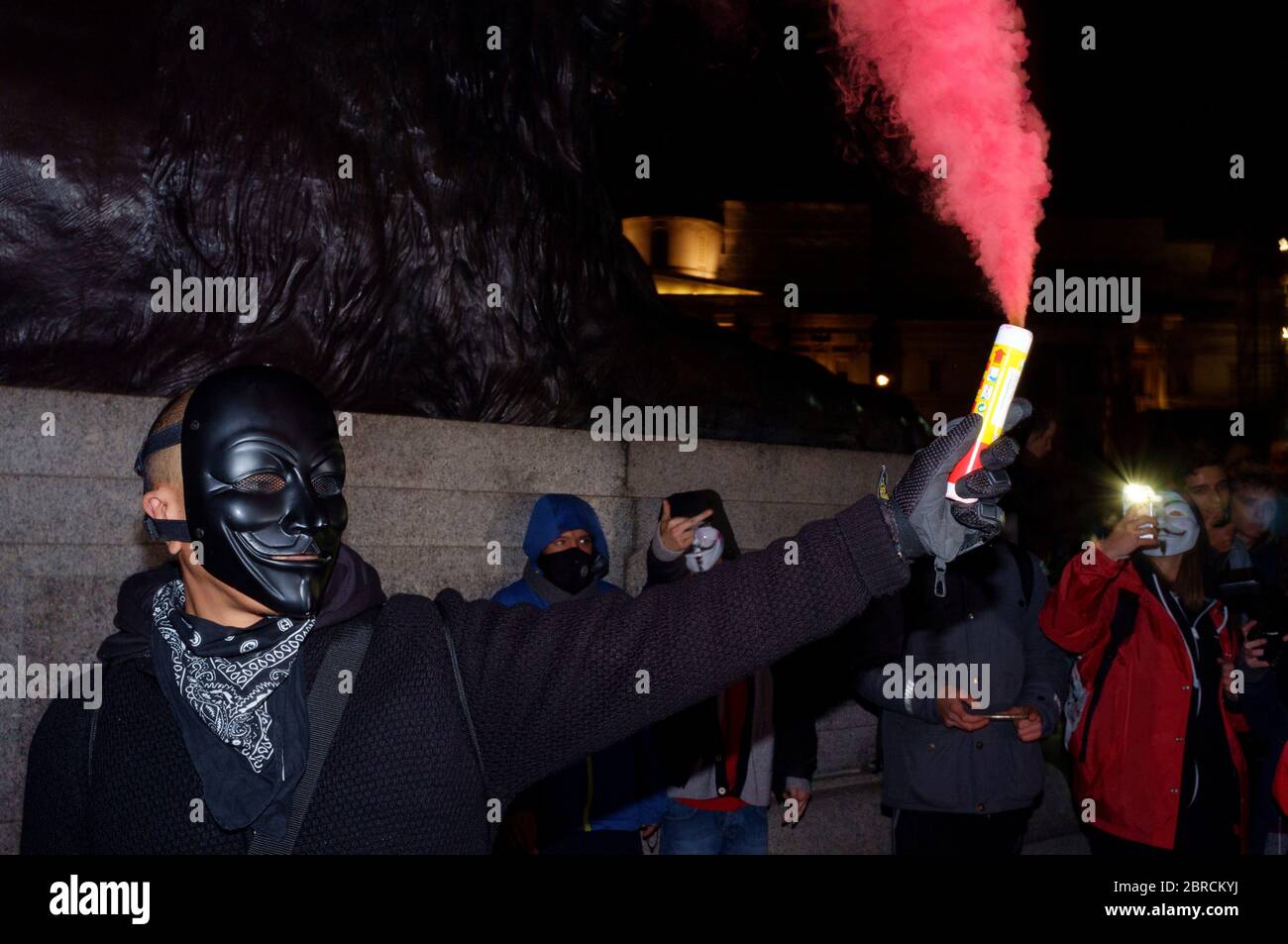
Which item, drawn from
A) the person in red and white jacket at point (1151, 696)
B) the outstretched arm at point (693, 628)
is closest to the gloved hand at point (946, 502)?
the outstretched arm at point (693, 628)

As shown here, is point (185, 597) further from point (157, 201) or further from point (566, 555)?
point (157, 201)

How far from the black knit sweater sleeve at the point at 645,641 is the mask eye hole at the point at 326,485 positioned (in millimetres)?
365

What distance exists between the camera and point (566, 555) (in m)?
4.98

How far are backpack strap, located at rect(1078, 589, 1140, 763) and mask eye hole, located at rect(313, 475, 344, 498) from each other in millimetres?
3443

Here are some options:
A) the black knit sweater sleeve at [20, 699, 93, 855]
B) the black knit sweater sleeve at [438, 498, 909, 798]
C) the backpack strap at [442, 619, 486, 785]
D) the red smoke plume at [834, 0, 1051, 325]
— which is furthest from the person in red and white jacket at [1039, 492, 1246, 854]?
the black knit sweater sleeve at [20, 699, 93, 855]

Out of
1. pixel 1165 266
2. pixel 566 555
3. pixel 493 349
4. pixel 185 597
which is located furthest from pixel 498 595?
pixel 1165 266

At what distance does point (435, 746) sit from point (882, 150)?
13.6 feet

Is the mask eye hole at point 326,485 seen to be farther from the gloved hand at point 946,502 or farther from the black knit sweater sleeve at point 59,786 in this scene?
the gloved hand at point 946,502

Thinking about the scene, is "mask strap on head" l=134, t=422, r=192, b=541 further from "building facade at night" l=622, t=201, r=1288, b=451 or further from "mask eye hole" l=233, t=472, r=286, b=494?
"building facade at night" l=622, t=201, r=1288, b=451

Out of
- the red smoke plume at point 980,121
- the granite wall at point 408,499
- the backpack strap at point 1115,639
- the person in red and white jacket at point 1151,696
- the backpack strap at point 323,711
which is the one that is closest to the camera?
the backpack strap at point 323,711

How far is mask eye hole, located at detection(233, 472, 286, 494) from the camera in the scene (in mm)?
2391

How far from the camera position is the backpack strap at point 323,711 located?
213cm

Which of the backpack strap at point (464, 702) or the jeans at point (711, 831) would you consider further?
the jeans at point (711, 831)

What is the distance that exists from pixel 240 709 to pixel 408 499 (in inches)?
115
